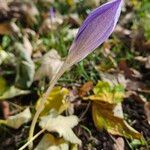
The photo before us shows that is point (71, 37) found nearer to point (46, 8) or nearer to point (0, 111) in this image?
point (46, 8)

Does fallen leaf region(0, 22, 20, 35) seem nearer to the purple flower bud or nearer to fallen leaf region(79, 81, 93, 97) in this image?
fallen leaf region(79, 81, 93, 97)

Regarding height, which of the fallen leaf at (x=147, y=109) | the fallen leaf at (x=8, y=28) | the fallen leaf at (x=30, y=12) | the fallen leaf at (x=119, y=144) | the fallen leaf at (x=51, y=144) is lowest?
the fallen leaf at (x=119, y=144)

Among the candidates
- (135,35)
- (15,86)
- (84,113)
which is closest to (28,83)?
(15,86)

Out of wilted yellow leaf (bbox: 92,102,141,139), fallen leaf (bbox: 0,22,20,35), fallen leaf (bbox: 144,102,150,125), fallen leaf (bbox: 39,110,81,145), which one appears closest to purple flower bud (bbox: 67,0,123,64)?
fallen leaf (bbox: 39,110,81,145)

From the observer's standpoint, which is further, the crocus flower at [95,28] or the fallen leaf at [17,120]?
the fallen leaf at [17,120]

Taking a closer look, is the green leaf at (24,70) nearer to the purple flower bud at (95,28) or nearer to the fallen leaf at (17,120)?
the fallen leaf at (17,120)

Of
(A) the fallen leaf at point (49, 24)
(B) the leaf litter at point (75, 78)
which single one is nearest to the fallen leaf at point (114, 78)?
(B) the leaf litter at point (75, 78)
